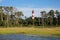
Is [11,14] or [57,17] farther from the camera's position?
[57,17]

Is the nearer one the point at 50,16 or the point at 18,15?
the point at 18,15

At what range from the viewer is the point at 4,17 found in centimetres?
10731

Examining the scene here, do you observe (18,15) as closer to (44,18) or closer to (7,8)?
(7,8)

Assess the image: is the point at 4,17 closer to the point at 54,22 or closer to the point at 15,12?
the point at 15,12

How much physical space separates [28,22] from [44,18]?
10.6 meters

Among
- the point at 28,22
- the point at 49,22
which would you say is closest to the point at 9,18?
the point at 28,22

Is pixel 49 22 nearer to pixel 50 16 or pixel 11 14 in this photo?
pixel 50 16

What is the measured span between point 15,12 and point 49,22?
834 inches

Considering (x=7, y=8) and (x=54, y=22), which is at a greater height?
(x=7, y=8)

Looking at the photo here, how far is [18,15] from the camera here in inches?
4483

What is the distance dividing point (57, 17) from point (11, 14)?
28.3 m

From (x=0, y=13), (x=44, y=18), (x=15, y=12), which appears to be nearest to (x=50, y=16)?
(x=44, y=18)

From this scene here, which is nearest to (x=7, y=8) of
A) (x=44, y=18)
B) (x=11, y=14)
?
(x=11, y=14)

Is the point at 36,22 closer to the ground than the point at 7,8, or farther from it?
closer to the ground
